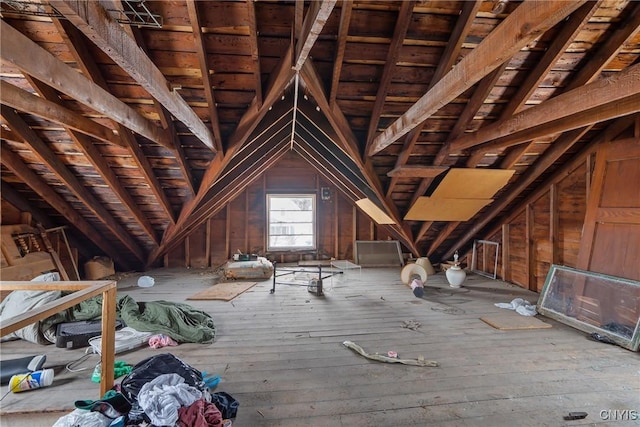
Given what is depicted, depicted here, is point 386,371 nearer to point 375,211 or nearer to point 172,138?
point 172,138

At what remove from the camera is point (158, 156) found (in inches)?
141

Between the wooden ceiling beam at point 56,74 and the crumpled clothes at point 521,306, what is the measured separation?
185 inches

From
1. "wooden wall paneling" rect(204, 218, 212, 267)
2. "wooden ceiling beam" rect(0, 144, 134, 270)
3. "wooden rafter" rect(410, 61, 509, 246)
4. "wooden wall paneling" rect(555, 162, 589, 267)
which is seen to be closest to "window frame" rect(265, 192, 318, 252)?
"wooden wall paneling" rect(204, 218, 212, 267)

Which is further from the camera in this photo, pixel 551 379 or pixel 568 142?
pixel 568 142

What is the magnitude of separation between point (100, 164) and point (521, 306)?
5.49 meters

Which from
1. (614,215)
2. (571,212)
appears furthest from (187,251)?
(614,215)

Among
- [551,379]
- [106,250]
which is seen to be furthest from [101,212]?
[551,379]

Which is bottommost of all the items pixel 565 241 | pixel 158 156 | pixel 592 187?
pixel 565 241

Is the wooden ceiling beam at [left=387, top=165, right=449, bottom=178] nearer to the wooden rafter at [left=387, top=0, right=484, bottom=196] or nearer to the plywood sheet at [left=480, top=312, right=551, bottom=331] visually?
the wooden rafter at [left=387, top=0, right=484, bottom=196]

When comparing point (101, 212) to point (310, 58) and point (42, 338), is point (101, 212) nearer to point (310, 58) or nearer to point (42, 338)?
point (42, 338)

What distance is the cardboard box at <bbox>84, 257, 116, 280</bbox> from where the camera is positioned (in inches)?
209

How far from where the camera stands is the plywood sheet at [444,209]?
4.51 meters

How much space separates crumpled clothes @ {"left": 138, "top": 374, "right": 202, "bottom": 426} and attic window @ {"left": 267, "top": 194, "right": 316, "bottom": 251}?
214 inches

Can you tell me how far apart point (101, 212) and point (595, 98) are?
5.77 metres
